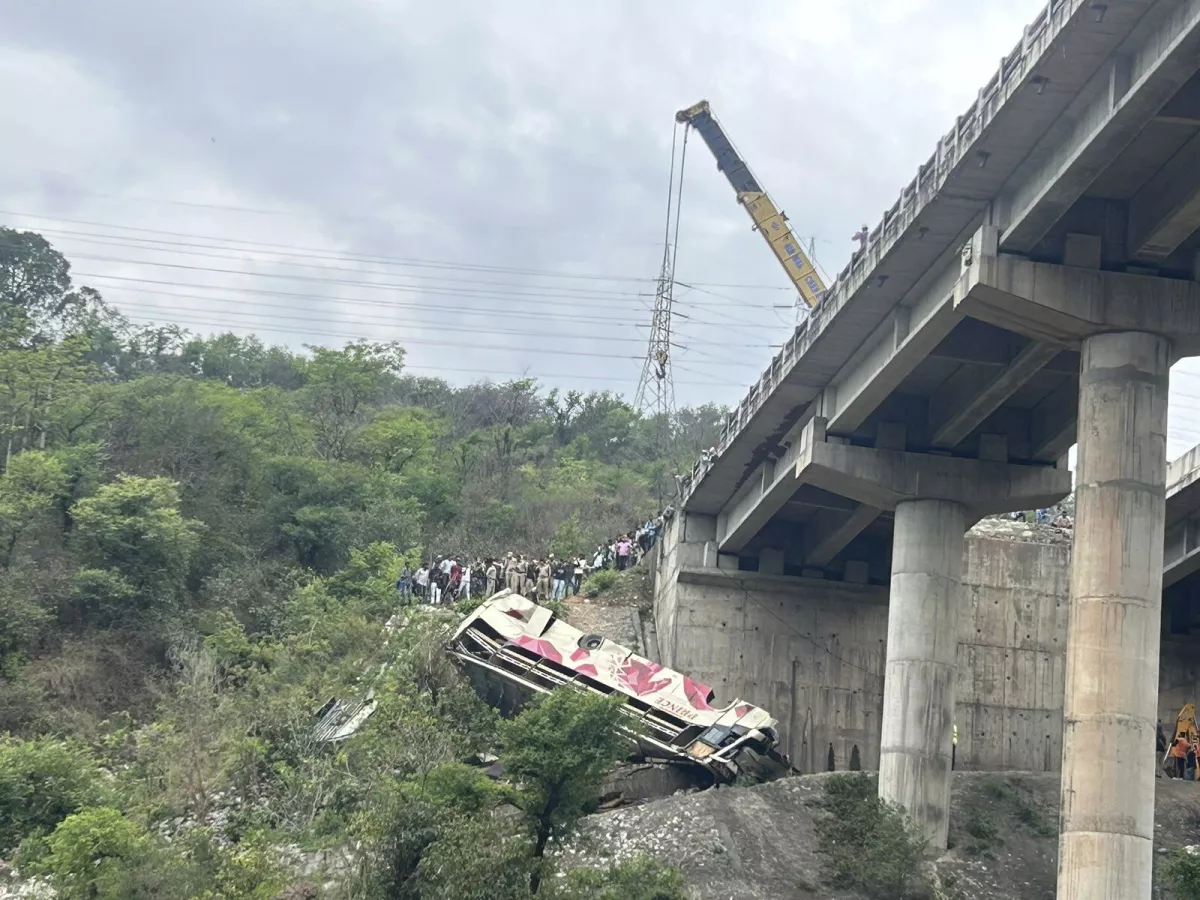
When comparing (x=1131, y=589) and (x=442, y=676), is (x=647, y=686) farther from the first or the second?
(x=1131, y=589)

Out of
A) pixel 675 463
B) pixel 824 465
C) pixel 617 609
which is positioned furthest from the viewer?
pixel 675 463

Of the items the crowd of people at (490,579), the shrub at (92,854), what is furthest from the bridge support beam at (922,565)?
the shrub at (92,854)

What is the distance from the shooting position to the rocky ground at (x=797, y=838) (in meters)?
29.1

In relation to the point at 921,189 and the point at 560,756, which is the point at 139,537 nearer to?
the point at 560,756

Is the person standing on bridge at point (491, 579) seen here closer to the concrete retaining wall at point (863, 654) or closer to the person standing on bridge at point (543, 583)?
the person standing on bridge at point (543, 583)

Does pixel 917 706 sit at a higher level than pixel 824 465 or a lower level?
lower

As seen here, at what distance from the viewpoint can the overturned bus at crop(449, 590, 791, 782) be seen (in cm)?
3566

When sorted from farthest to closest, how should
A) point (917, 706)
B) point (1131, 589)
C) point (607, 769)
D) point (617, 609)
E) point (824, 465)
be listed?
1. point (617, 609)
2. point (824, 465)
3. point (917, 706)
4. point (607, 769)
5. point (1131, 589)

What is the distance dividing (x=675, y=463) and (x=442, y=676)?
46238 millimetres

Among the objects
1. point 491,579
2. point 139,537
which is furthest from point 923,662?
point 139,537

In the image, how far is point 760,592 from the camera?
45438 millimetres

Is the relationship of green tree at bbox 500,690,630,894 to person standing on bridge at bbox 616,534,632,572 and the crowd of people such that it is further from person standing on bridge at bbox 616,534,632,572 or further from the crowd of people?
person standing on bridge at bbox 616,534,632,572

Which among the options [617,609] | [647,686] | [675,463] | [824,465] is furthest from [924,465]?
[675,463]

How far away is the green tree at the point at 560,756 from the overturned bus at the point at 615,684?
8798mm
